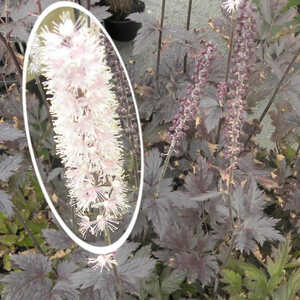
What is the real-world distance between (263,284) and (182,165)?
0.43 metres

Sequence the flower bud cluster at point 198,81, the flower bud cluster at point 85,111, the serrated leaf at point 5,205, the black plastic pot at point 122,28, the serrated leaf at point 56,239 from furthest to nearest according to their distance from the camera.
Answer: the black plastic pot at point 122,28
the serrated leaf at point 56,239
the serrated leaf at point 5,205
the flower bud cluster at point 198,81
the flower bud cluster at point 85,111

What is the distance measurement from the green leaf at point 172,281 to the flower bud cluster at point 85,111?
57 centimetres

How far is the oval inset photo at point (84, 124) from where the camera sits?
1.38 feet

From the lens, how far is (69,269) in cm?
95

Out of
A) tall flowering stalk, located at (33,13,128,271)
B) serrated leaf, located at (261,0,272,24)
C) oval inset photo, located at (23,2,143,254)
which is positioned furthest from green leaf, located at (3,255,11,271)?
serrated leaf, located at (261,0,272,24)

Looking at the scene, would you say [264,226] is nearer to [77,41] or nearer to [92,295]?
[92,295]

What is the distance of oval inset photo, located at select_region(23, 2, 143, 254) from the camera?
421 millimetres

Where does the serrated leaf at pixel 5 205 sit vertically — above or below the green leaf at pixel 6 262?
above

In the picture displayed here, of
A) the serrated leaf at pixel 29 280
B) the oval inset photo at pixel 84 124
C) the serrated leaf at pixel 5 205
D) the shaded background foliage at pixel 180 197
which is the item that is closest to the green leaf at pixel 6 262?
the shaded background foliage at pixel 180 197

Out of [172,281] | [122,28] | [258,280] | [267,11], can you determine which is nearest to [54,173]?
A: [172,281]

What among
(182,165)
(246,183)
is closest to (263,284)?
(246,183)

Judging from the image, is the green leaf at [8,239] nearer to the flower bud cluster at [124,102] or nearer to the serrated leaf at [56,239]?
the serrated leaf at [56,239]

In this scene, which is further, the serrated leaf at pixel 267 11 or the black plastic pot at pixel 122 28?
the black plastic pot at pixel 122 28

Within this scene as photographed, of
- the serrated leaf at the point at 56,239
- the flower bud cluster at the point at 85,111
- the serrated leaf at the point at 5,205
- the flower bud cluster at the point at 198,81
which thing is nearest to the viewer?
the flower bud cluster at the point at 85,111
